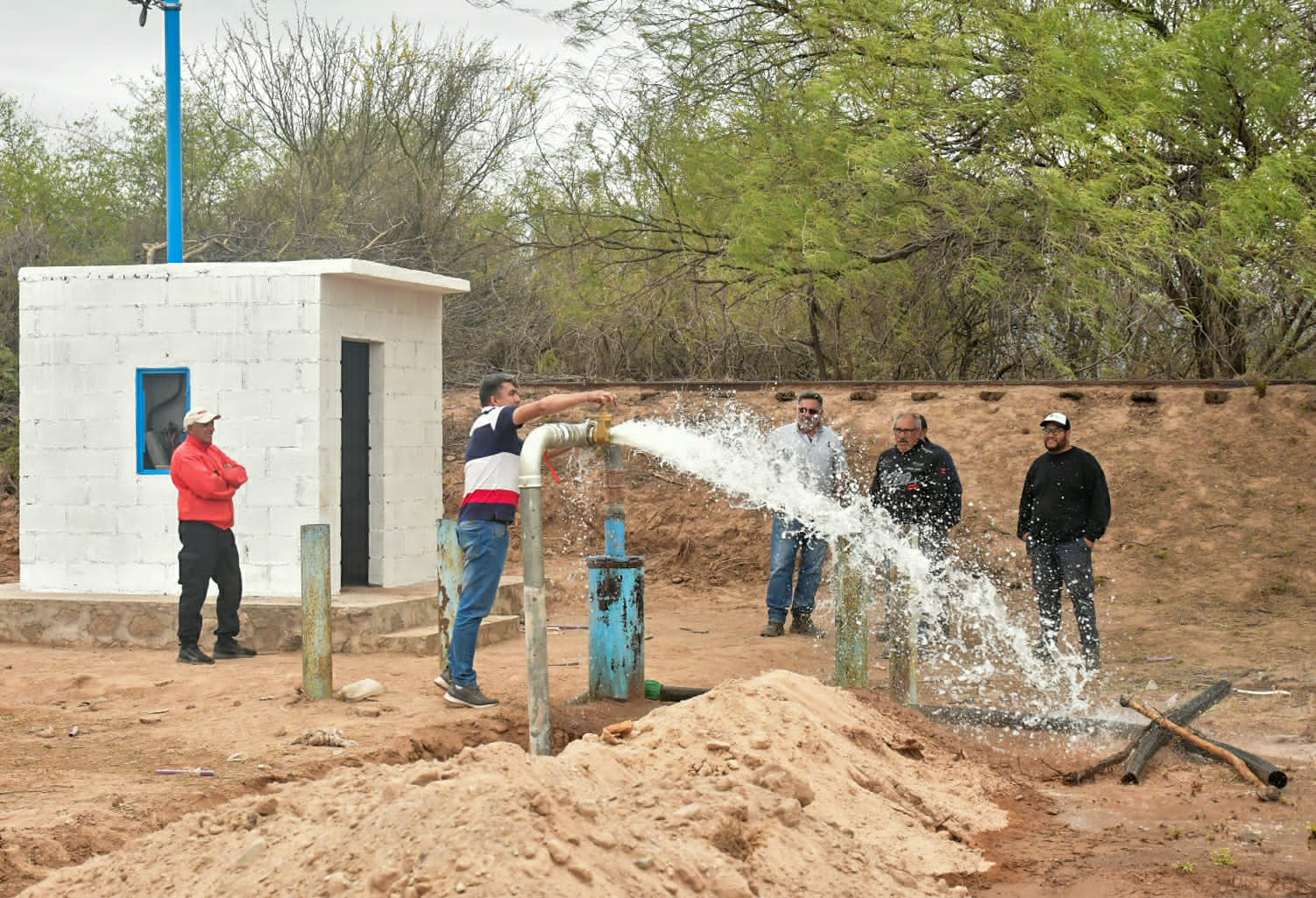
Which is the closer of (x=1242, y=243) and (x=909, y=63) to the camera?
(x=1242, y=243)

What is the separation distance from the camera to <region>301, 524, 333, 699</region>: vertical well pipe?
28.2ft

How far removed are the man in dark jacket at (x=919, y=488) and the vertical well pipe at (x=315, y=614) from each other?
4.14 m

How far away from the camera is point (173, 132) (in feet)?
39.3

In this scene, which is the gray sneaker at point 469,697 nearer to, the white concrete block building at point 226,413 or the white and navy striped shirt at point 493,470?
the white and navy striped shirt at point 493,470

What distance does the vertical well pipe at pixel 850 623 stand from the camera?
8211 millimetres

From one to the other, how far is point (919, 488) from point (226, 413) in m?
5.46

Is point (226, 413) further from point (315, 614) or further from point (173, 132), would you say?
point (315, 614)

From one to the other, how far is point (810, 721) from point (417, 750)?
213 cm

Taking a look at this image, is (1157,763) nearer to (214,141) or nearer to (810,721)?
(810,721)

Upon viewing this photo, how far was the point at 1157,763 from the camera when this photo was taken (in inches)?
276

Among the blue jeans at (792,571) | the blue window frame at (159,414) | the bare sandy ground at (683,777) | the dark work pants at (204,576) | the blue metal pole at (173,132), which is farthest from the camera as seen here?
the blue metal pole at (173,132)

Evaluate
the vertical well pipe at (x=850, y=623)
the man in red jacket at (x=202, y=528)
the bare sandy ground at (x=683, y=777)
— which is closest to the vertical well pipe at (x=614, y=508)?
the bare sandy ground at (x=683, y=777)

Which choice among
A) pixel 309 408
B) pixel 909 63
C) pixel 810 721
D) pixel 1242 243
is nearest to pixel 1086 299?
pixel 1242 243

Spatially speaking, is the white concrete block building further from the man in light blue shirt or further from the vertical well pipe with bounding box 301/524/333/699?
the man in light blue shirt
